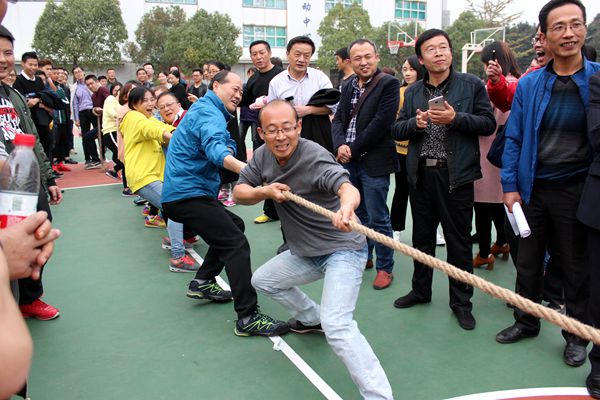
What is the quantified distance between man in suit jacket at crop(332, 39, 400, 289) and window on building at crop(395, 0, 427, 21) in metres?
46.9

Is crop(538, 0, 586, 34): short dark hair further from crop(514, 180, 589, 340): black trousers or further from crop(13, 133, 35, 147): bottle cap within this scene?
crop(13, 133, 35, 147): bottle cap

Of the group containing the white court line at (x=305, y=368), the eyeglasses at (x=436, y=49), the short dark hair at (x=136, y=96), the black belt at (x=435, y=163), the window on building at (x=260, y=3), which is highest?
the window on building at (x=260, y=3)

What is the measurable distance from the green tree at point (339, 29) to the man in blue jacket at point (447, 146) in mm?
37268

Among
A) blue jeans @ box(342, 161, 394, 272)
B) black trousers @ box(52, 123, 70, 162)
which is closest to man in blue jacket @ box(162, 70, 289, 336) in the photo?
blue jeans @ box(342, 161, 394, 272)

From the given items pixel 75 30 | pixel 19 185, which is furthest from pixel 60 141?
pixel 75 30

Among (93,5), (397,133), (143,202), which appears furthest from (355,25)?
(397,133)

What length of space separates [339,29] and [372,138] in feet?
131

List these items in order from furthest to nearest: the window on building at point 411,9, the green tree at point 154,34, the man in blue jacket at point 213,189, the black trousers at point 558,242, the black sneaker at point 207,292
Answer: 1. the window on building at point 411,9
2. the green tree at point 154,34
3. the black sneaker at point 207,292
4. the man in blue jacket at point 213,189
5. the black trousers at point 558,242

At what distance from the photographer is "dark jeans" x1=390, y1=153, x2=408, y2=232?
4.87 meters

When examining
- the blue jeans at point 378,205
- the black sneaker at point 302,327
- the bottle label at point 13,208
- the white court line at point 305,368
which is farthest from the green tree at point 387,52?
the bottle label at point 13,208

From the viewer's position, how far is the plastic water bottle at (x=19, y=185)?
148 centimetres

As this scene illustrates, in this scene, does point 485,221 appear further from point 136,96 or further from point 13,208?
point 13,208

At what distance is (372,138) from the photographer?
4133 mm

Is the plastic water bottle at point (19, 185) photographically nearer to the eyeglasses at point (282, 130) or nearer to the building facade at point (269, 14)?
the eyeglasses at point (282, 130)
